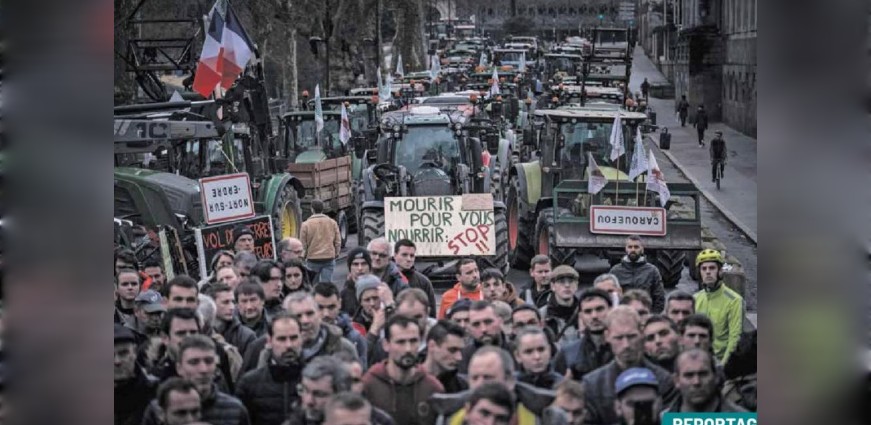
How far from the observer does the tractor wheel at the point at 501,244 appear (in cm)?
2077

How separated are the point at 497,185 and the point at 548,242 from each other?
2.47m

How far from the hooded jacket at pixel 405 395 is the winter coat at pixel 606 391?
0.84m

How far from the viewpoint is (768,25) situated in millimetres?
8508

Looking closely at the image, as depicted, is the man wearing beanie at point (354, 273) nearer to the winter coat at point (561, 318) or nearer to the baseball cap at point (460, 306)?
the winter coat at point (561, 318)

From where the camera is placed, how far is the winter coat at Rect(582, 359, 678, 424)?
8820mm

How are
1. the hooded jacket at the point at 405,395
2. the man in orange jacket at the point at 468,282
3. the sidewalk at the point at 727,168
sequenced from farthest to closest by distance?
the sidewalk at the point at 727,168
the man in orange jacket at the point at 468,282
the hooded jacket at the point at 405,395

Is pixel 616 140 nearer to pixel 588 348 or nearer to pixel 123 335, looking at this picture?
pixel 588 348

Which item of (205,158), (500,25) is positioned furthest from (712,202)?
(500,25)

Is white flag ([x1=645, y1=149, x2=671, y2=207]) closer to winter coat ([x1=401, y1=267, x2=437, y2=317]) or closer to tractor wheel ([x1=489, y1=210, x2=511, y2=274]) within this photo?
tractor wheel ([x1=489, y1=210, x2=511, y2=274])

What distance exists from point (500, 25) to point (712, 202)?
8691 cm

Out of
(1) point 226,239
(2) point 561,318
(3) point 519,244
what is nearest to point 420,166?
(3) point 519,244

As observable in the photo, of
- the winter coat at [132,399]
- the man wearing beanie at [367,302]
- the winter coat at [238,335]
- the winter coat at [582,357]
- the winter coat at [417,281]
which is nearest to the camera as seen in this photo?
the winter coat at [132,399]

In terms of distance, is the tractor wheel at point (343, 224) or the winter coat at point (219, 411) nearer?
the winter coat at point (219, 411)

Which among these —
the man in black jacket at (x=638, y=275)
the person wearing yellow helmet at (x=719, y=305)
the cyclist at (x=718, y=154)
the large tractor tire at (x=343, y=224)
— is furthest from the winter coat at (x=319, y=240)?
the cyclist at (x=718, y=154)
